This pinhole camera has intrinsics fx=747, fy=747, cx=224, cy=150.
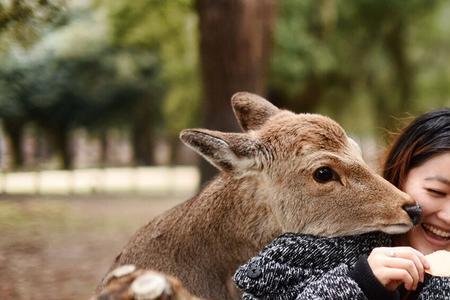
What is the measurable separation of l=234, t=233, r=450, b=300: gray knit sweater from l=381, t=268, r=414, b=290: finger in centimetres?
11

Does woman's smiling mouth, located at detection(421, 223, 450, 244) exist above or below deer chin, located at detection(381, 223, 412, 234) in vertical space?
below

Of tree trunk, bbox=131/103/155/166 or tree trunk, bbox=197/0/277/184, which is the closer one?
tree trunk, bbox=197/0/277/184

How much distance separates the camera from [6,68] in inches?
176

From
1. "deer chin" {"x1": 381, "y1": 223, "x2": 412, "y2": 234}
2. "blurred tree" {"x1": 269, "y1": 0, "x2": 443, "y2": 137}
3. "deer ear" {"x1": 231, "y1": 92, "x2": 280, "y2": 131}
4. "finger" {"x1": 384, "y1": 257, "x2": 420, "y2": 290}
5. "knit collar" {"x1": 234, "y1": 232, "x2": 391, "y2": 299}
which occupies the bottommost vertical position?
"blurred tree" {"x1": 269, "y1": 0, "x2": 443, "y2": 137}

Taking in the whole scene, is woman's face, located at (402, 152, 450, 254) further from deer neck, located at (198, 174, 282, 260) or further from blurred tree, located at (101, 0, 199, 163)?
blurred tree, located at (101, 0, 199, 163)

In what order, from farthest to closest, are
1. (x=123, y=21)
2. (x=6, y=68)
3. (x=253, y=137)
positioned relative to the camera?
1. (x=123, y=21)
2. (x=6, y=68)
3. (x=253, y=137)

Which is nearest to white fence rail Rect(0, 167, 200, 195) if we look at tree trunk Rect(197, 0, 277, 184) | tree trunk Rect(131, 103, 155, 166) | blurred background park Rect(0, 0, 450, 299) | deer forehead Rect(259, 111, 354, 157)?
blurred background park Rect(0, 0, 450, 299)

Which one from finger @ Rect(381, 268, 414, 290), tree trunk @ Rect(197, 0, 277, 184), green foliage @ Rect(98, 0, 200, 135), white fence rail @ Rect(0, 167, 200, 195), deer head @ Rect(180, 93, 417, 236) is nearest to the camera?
finger @ Rect(381, 268, 414, 290)

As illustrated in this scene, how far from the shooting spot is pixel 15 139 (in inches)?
201

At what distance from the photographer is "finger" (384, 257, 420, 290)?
108 inches

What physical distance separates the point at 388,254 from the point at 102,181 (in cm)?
1277

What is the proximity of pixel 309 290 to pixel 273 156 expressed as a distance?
34.7 inches

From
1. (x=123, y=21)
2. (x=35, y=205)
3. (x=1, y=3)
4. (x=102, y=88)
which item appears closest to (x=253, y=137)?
(x=1, y=3)

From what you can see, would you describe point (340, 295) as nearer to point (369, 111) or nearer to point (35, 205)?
point (35, 205)
